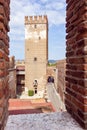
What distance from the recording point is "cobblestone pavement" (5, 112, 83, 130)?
2.48 meters

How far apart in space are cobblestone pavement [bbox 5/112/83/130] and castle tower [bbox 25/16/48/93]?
96.1 feet

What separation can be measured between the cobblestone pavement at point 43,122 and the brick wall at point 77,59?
0.09 metres

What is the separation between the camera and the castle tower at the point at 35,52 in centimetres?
3206

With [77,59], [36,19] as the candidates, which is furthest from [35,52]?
[77,59]

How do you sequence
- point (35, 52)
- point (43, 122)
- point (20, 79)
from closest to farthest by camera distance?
point (43, 122)
point (35, 52)
point (20, 79)

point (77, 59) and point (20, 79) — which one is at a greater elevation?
point (77, 59)

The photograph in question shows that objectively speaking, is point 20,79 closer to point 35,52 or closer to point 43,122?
point 35,52

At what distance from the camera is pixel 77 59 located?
264 cm

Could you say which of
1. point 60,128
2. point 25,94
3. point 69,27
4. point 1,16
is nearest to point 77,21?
point 69,27

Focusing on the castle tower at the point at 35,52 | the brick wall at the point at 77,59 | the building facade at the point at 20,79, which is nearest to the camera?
the brick wall at the point at 77,59

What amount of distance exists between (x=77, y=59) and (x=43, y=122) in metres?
0.74

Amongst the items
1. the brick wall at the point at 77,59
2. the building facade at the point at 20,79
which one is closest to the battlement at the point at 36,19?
the building facade at the point at 20,79

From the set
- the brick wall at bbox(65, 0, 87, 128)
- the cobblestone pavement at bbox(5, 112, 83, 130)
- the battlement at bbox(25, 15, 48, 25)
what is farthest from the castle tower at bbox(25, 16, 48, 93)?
the cobblestone pavement at bbox(5, 112, 83, 130)

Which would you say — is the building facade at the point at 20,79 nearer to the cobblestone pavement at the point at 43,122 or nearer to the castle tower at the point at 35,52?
the castle tower at the point at 35,52
